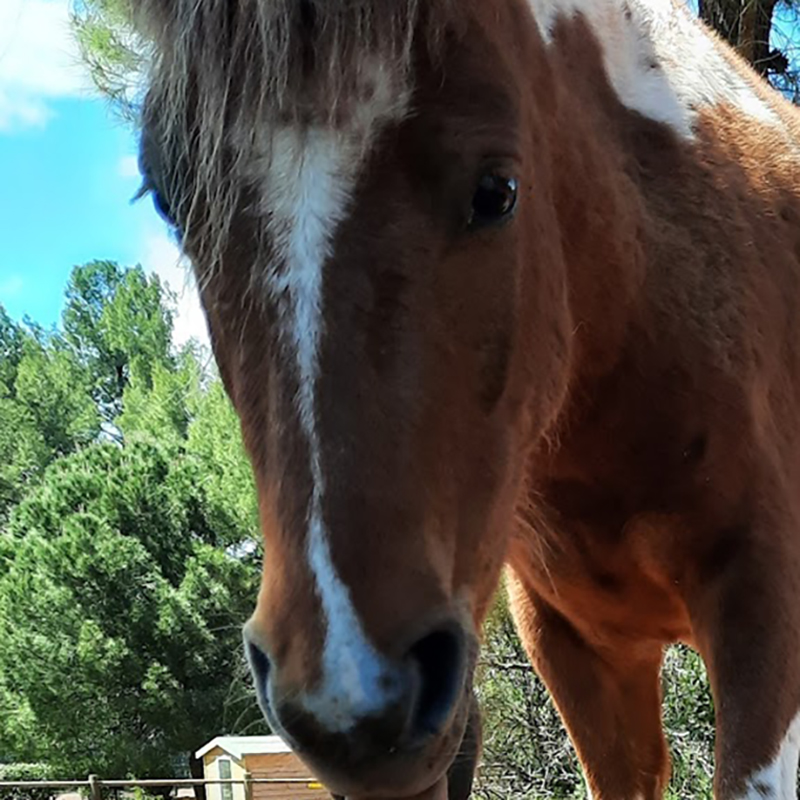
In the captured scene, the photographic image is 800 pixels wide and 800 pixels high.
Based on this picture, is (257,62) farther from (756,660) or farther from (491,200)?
(756,660)

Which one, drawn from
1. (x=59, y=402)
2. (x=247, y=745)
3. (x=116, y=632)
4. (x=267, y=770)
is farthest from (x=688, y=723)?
(x=59, y=402)

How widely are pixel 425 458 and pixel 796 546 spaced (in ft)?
2.86

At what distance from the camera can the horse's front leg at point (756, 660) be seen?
1701mm

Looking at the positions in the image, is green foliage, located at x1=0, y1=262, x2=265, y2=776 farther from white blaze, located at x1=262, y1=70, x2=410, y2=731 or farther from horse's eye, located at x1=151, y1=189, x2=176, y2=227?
white blaze, located at x1=262, y1=70, x2=410, y2=731

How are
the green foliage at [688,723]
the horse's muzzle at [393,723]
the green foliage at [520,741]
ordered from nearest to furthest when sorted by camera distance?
1. the horse's muzzle at [393,723]
2. the green foliage at [688,723]
3. the green foliage at [520,741]

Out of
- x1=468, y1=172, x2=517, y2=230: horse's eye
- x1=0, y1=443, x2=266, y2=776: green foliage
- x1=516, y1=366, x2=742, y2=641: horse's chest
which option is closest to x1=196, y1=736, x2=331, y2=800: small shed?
x1=0, y1=443, x2=266, y2=776: green foliage

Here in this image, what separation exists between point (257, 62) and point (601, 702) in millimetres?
1718

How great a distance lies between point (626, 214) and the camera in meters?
1.99

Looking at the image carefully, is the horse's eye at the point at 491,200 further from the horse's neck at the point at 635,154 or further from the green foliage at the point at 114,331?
the green foliage at the point at 114,331

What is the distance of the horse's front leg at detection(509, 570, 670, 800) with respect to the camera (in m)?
2.53

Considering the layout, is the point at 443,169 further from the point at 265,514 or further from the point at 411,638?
the point at 411,638

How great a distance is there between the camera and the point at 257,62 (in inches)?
53.4

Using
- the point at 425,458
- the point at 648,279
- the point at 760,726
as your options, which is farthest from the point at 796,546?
the point at 425,458

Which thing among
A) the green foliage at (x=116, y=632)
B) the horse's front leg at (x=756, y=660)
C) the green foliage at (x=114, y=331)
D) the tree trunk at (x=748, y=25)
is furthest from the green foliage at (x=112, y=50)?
Result: the green foliage at (x=114, y=331)
